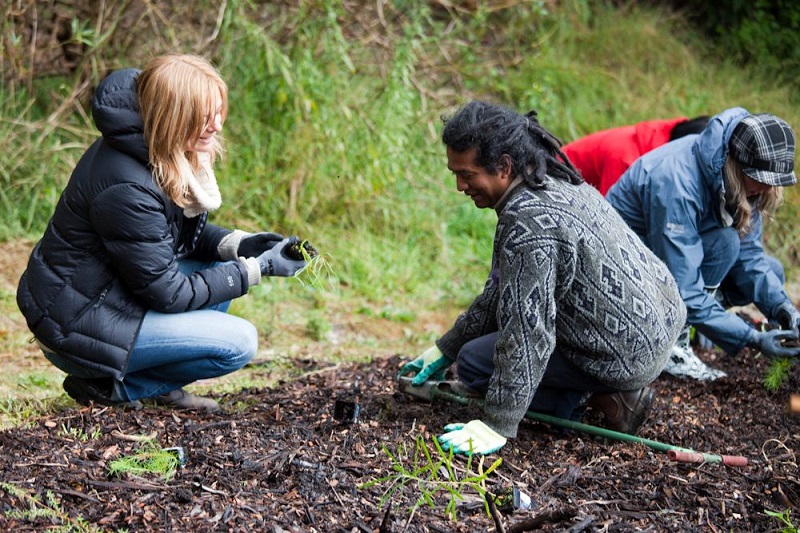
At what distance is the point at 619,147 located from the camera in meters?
4.82

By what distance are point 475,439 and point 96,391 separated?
1401 millimetres

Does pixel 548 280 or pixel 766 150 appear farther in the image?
pixel 766 150

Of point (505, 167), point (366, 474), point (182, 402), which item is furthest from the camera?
point (182, 402)

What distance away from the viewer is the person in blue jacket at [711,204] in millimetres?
3832

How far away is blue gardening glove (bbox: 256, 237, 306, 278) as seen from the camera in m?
3.37

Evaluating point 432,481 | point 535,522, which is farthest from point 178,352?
point 535,522

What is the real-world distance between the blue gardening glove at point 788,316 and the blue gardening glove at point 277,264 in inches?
92.9

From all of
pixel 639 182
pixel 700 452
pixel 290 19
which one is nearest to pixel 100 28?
pixel 290 19

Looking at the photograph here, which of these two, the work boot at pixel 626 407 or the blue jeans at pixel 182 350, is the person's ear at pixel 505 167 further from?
the blue jeans at pixel 182 350

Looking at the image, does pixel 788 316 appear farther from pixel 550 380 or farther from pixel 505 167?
pixel 505 167

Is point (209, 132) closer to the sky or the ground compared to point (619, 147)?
closer to the sky

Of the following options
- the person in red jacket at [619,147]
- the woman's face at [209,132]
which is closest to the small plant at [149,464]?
the woman's face at [209,132]

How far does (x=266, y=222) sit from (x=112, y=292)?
275 centimetres

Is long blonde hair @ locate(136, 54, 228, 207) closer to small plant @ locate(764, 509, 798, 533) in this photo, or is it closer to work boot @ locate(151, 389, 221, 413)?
work boot @ locate(151, 389, 221, 413)
